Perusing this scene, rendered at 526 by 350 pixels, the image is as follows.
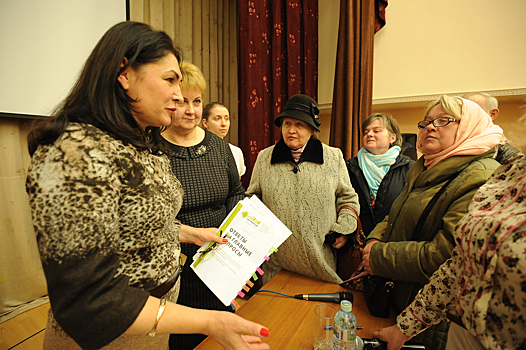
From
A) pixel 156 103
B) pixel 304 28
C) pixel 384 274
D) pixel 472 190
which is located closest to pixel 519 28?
pixel 304 28

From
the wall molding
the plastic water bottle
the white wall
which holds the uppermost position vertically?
the white wall

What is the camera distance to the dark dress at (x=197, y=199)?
4.25 feet

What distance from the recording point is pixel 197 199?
131 centimetres

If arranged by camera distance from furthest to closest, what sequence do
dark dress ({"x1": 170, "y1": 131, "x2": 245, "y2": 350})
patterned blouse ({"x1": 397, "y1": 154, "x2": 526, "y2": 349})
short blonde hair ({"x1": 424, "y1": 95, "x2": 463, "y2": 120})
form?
dark dress ({"x1": 170, "y1": 131, "x2": 245, "y2": 350}), short blonde hair ({"x1": 424, "y1": 95, "x2": 463, "y2": 120}), patterned blouse ({"x1": 397, "y1": 154, "x2": 526, "y2": 349})

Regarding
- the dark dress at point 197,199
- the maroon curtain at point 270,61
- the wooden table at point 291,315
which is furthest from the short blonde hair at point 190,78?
the maroon curtain at point 270,61

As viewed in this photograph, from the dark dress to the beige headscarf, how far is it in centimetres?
104

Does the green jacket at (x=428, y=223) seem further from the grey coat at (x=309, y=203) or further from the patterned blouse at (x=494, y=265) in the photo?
the grey coat at (x=309, y=203)

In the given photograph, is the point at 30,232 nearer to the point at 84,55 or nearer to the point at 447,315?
the point at 84,55

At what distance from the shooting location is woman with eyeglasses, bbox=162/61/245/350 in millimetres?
1301

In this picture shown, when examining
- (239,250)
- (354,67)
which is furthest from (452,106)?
(354,67)

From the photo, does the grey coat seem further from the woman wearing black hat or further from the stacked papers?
the stacked papers

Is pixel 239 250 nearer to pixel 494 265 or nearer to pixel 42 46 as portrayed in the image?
pixel 494 265

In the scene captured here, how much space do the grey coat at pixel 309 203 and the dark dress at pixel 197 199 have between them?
0.35 meters

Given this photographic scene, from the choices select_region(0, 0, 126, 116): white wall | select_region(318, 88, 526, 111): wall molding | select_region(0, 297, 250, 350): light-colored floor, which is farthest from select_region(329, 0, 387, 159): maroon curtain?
select_region(0, 297, 250, 350): light-colored floor
